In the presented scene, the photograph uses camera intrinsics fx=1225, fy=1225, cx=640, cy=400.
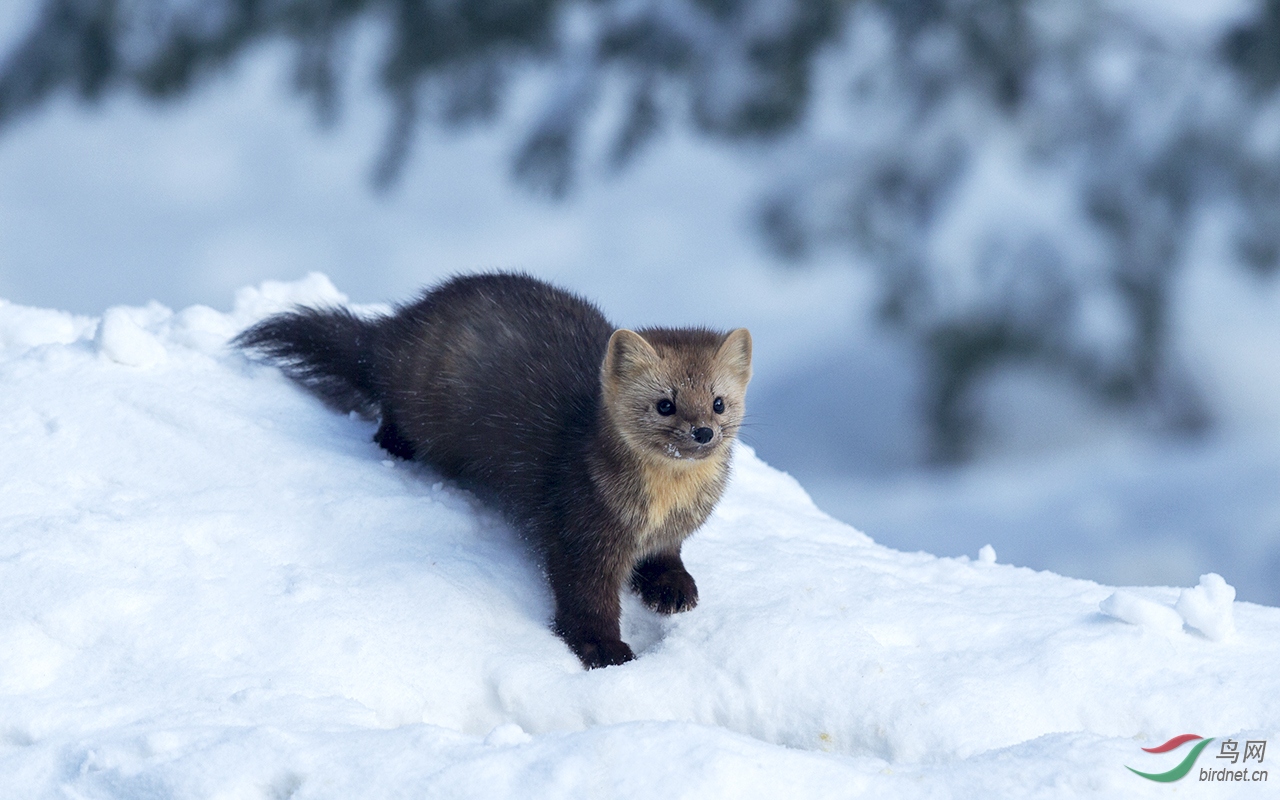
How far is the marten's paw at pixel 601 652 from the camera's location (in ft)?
10.3

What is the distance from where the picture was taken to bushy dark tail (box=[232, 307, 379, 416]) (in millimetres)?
4297

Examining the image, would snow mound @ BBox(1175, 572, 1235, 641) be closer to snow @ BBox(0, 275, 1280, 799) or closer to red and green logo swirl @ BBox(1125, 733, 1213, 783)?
snow @ BBox(0, 275, 1280, 799)

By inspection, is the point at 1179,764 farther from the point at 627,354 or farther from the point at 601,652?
the point at 627,354

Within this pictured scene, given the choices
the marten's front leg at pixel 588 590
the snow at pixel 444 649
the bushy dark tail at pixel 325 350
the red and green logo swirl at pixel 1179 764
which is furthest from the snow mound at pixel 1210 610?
the bushy dark tail at pixel 325 350

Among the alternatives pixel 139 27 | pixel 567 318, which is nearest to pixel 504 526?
pixel 567 318

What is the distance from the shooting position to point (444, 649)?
3064mm

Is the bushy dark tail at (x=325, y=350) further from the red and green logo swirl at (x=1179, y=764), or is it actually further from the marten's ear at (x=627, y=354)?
the red and green logo swirl at (x=1179, y=764)

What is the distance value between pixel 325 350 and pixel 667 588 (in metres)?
1.64

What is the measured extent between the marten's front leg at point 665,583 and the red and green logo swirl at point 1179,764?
128 cm

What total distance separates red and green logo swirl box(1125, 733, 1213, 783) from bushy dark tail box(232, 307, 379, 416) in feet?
8.88

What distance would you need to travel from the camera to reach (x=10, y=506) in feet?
11.0

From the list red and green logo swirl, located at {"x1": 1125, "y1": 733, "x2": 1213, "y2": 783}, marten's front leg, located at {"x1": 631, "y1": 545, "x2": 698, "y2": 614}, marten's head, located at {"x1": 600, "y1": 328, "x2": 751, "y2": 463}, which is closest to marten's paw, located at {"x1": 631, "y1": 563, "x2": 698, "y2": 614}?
marten's front leg, located at {"x1": 631, "y1": 545, "x2": 698, "y2": 614}

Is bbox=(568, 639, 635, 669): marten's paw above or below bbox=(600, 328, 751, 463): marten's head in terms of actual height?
below


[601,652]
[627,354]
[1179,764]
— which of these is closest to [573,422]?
[627,354]
